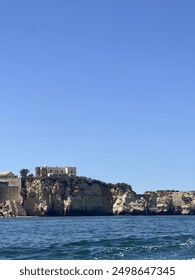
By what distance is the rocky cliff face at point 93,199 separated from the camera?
13650cm

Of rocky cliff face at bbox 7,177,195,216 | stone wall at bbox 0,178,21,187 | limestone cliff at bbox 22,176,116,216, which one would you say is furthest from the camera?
stone wall at bbox 0,178,21,187

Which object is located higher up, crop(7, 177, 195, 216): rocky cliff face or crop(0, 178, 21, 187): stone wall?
crop(0, 178, 21, 187): stone wall

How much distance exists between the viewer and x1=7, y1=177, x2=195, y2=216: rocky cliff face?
136m

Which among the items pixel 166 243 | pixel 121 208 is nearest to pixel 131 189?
pixel 121 208

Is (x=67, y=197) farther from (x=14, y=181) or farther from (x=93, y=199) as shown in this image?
(x=14, y=181)

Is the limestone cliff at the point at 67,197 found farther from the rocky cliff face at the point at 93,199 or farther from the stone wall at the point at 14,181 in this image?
the stone wall at the point at 14,181

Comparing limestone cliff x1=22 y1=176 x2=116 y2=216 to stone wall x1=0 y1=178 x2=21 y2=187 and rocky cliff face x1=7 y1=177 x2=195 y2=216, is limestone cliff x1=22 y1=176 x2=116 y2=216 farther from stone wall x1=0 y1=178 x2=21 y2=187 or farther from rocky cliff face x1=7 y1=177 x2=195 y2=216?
stone wall x1=0 y1=178 x2=21 y2=187

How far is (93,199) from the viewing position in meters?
146

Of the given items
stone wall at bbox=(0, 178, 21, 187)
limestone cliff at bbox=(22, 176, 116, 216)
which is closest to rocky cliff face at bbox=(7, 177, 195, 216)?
limestone cliff at bbox=(22, 176, 116, 216)

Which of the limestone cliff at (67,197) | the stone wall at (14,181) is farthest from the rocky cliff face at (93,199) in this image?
the stone wall at (14,181)

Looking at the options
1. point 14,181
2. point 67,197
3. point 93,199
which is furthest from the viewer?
point 93,199

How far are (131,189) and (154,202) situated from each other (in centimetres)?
891

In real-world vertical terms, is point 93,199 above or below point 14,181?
below

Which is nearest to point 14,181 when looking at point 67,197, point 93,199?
point 67,197
